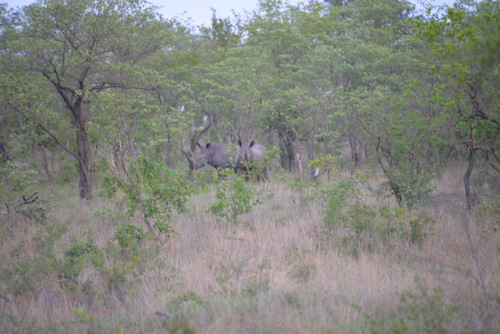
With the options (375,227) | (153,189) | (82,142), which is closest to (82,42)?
(82,142)

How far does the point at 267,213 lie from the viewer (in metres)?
8.78

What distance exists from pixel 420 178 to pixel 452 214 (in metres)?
0.99

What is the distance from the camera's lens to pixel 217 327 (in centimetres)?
384

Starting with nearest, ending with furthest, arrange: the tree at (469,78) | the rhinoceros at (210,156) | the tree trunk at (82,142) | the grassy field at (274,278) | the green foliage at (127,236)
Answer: the grassy field at (274,278) → the tree at (469,78) → the green foliage at (127,236) → the tree trunk at (82,142) → the rhinoceros at (210,156)

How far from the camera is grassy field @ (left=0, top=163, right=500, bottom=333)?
12.9 ft

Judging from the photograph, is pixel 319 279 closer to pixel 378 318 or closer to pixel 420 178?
pixel 378 318

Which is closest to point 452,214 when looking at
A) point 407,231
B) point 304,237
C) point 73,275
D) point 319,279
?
point 407,231

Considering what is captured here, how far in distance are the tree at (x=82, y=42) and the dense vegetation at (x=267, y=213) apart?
0.18 ft

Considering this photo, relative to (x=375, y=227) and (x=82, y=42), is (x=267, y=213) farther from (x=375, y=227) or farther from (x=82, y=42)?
(x=82, y=42)

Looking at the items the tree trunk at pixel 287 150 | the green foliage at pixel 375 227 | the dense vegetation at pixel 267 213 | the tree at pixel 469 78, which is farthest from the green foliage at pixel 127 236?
the tree trunk at pixel 287 150

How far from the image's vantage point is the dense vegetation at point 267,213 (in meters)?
4.25

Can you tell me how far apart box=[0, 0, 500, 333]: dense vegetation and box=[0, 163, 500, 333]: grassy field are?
0.09ft

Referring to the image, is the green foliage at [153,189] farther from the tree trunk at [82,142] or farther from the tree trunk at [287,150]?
the tree trunk at [287,150]

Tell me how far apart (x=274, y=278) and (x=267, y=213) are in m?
3.99
